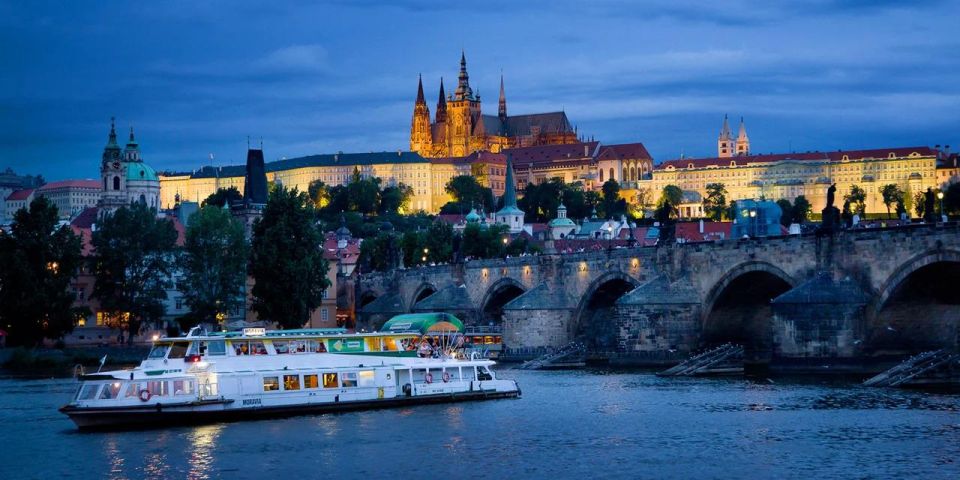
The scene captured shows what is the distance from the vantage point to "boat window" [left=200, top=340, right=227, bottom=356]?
161 feet

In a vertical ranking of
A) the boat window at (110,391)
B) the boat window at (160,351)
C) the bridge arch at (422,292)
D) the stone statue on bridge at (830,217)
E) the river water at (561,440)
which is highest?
the stone statue on bridge at (830,217)

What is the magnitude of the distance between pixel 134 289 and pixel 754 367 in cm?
3978

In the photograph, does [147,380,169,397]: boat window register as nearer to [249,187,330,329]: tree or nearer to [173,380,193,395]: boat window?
[173,380,193,395]: boat window

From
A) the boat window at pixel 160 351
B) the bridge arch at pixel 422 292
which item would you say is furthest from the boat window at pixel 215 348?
the bridge arch at pixel 422 292

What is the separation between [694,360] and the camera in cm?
6275

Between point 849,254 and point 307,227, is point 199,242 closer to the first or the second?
point 307,227

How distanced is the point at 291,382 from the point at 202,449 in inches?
323

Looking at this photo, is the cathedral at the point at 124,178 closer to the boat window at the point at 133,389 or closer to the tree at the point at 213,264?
the tree at the point at 213,264

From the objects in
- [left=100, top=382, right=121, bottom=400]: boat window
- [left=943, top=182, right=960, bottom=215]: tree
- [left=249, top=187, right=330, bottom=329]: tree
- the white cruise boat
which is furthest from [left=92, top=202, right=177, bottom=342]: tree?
[left=943, top=182, right=960, bottom=215]: tree

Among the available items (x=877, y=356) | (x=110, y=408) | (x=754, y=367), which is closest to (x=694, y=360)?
(x=754, y=367)

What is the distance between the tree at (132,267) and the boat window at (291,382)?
1494 inches

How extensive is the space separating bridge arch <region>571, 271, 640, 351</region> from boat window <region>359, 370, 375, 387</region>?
25.0 meters

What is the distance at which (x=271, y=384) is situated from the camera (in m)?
49.2

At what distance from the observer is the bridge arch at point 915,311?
181 feet
